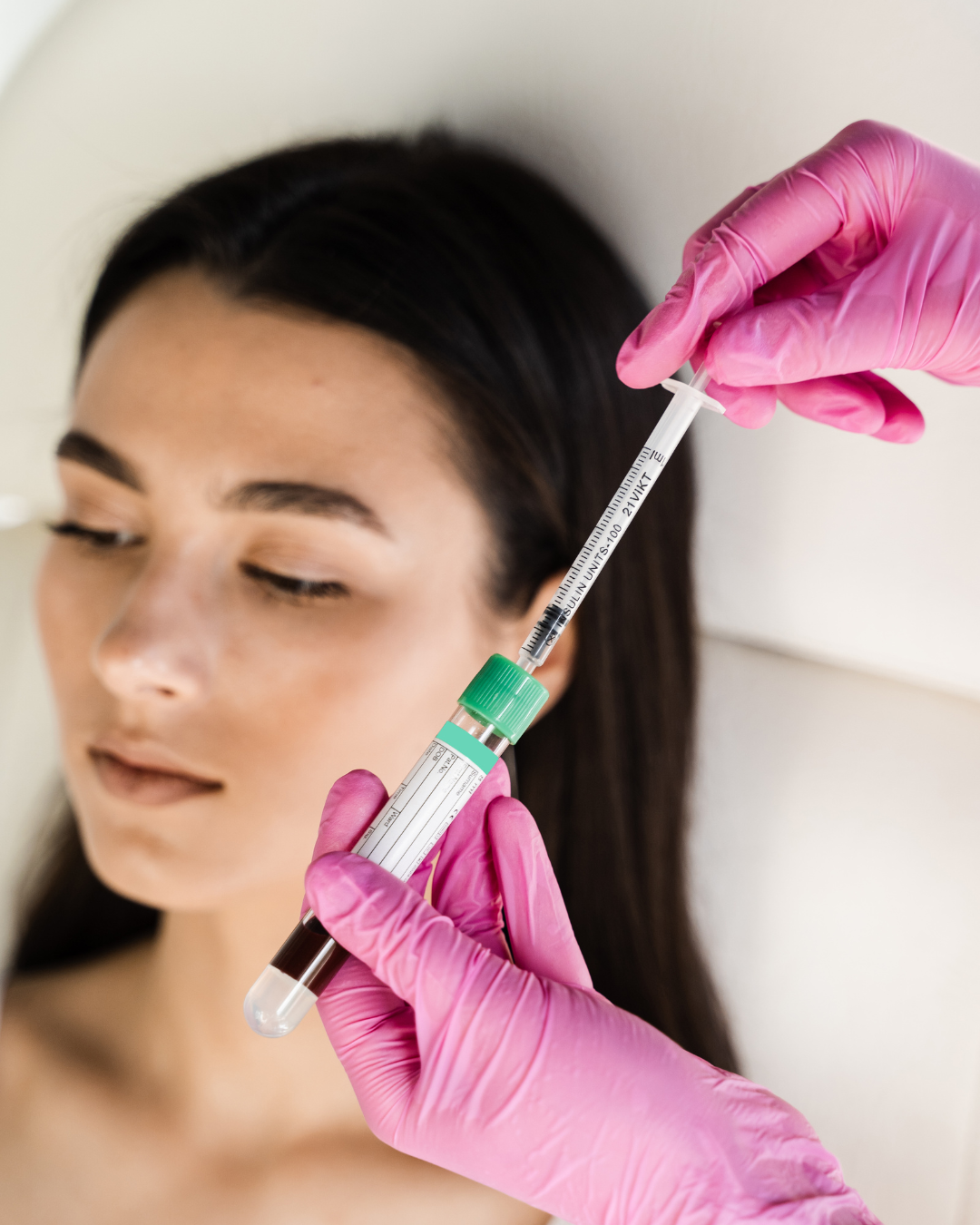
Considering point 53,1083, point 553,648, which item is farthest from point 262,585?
Answer: point 53,1083

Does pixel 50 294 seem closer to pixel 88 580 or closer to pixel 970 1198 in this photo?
pixel 88 580

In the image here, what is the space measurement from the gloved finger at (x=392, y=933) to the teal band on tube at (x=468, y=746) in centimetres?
11

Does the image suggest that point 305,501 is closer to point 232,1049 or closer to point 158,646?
point 158,646

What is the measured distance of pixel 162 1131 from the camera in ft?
4.21

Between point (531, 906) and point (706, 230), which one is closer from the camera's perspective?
point (531, 906)

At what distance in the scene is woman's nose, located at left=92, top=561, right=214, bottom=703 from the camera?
983mm

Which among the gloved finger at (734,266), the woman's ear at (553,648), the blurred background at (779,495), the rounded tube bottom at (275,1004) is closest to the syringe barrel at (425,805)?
the rounded tube bottom at (275,1004)

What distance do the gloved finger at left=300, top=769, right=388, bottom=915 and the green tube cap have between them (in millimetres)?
107

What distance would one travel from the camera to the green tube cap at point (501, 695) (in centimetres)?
70

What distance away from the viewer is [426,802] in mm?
699

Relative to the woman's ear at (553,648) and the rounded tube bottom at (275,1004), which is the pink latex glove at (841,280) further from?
the rounded tube bottom at (275,1004)

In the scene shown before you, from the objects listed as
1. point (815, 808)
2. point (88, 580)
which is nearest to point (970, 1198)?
point (815, 808)

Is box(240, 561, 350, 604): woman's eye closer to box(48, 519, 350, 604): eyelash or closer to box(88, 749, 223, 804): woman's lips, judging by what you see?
box(48, 519, 350, 604): eyelash

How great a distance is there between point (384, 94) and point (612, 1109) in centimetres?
133
